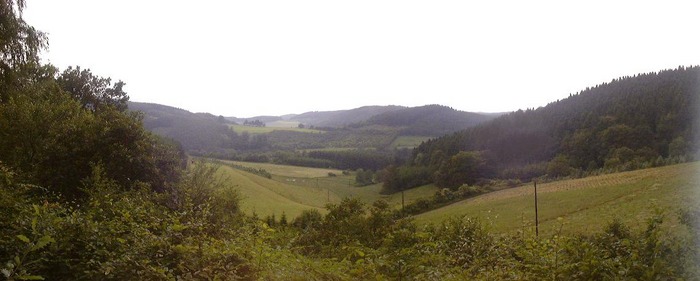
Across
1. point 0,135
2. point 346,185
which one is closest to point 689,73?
point 346,185

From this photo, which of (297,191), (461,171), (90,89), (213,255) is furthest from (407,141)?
(213,255)

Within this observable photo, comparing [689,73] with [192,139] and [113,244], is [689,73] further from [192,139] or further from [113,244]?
[192,139]

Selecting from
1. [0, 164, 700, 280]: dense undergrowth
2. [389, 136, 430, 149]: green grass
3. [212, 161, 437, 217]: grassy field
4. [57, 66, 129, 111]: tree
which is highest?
[57, 66, 129, 111]: tree

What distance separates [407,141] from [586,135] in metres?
98.5

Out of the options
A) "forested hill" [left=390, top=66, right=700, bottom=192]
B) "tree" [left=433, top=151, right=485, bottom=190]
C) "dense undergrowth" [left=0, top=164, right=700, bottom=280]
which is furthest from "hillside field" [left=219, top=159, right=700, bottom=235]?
"tree" [left=433, top=151, right=485, bottom=190]

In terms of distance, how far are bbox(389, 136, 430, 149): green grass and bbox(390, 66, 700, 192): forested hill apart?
185 ft

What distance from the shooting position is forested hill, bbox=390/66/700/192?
79.6m

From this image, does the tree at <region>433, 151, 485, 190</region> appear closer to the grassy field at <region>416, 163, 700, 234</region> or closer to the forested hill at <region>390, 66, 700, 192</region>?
the forested hill at <region>390, 66, 700, 192</region>

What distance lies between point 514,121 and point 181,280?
115614 millimetres

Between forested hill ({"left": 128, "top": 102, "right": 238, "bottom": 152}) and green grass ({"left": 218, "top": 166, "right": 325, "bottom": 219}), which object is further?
forested hill ({"left": 128, "top": 102, "right": 238, "bottom": 152})

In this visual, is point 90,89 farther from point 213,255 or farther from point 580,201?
point 580,201

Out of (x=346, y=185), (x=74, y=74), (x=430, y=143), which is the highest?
(x=74, y=74)

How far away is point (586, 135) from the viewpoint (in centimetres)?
8881

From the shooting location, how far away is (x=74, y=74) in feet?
85.9
